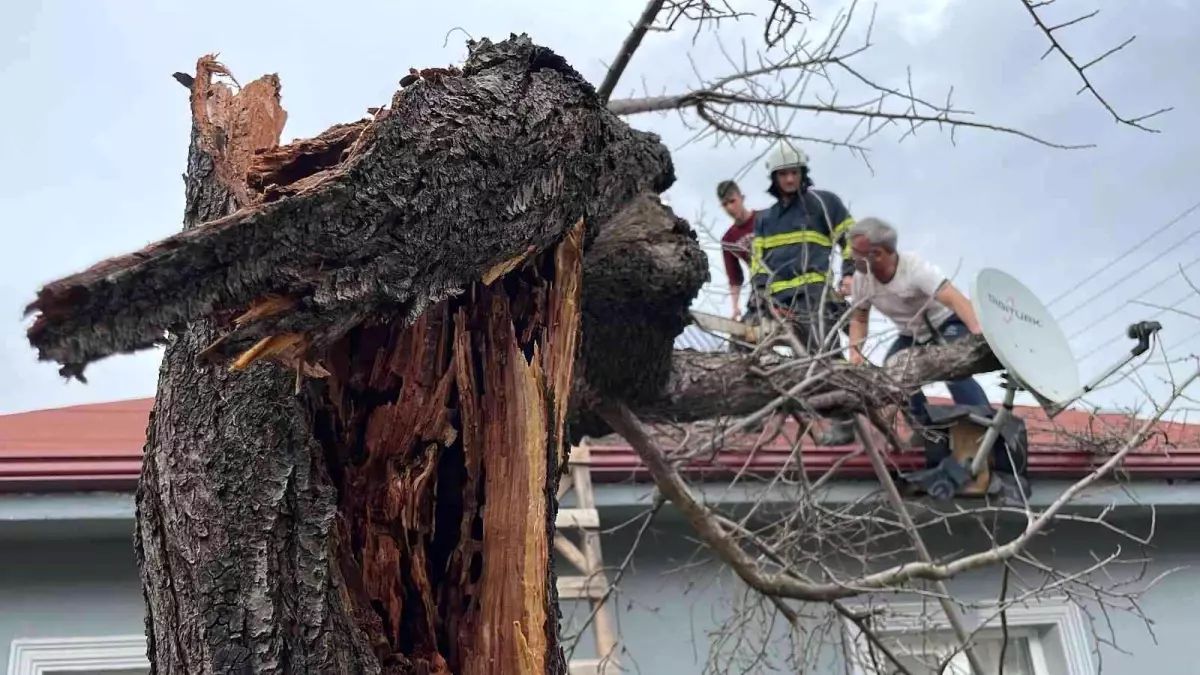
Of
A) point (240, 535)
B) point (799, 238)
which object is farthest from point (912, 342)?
point (240, 535)

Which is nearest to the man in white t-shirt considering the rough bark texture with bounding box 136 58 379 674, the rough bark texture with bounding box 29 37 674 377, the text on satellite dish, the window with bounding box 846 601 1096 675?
the text on satellite dish

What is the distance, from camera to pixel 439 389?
5.47 ft

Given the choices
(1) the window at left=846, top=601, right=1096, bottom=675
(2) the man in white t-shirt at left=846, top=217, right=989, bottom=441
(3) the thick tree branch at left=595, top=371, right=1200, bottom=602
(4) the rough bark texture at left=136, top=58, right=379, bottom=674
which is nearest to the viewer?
(4) the rough bark texture at left=136, top=58, right=379, bottom=674

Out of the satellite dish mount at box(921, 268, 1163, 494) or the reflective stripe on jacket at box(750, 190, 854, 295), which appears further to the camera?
the reflective stripe on jacket at box(750, 190, 854, 295)

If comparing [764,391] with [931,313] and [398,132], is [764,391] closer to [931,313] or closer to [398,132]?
[931,313]

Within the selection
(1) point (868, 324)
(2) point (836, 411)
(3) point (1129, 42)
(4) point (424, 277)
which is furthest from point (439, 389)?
(1) point (868, 324)

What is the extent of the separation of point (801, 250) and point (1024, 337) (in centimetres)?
120

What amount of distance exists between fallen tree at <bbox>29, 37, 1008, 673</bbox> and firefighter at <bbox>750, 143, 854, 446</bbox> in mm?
3105

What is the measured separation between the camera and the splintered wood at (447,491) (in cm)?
162

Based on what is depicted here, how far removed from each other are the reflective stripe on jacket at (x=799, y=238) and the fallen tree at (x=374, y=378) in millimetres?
3314

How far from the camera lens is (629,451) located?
5.00 m

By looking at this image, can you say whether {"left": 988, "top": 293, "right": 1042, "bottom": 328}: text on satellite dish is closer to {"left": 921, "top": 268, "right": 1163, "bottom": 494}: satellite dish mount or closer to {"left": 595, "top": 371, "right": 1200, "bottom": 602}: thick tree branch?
{"left": 921, "top": 268, "right": 1163, "bottom": 494}: satellite dish mount

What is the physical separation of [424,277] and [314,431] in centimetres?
34

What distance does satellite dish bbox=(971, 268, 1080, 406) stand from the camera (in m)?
4.15
